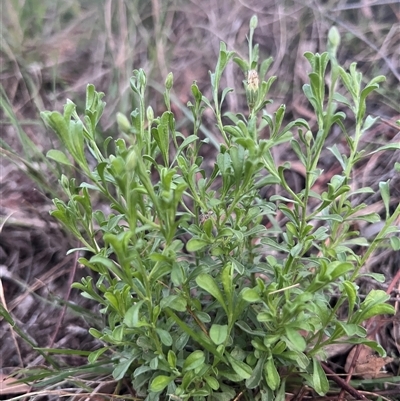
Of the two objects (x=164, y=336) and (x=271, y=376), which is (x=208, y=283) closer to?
(x=164, y=336)

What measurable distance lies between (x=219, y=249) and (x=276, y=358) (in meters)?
0.38

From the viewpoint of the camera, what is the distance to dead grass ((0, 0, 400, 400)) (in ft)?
6.49

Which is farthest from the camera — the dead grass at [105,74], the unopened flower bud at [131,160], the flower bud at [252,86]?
the dead grass at [105,74]

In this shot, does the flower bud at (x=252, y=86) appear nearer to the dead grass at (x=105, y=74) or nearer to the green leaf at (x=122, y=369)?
the green leaf at (x=122, y=369)

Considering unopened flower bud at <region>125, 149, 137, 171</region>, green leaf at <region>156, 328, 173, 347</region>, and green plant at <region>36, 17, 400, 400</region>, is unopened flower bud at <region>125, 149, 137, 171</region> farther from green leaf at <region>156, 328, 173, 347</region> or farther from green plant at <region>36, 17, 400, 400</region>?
green leaf at <region>156, 328, 173, 347</region>

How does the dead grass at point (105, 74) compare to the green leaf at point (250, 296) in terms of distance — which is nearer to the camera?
the green leaf at point (250, 296)

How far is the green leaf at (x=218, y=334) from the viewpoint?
42.0 inches

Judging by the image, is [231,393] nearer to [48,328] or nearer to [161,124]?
[161,124]

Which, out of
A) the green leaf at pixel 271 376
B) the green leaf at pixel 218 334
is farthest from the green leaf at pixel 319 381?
the green leaf at pixel 218 334

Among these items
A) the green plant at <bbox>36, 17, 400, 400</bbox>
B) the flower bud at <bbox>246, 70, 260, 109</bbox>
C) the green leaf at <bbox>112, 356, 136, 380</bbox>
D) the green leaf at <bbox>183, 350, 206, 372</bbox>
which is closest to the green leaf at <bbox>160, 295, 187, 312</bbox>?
the green plant at <bbox>36, 17, 400, 400</bbox>

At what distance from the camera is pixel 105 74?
3.03m

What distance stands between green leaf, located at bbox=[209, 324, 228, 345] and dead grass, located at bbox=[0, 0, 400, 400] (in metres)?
0.75

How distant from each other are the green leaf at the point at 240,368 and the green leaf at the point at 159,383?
17cm

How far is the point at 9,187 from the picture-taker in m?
2.40
